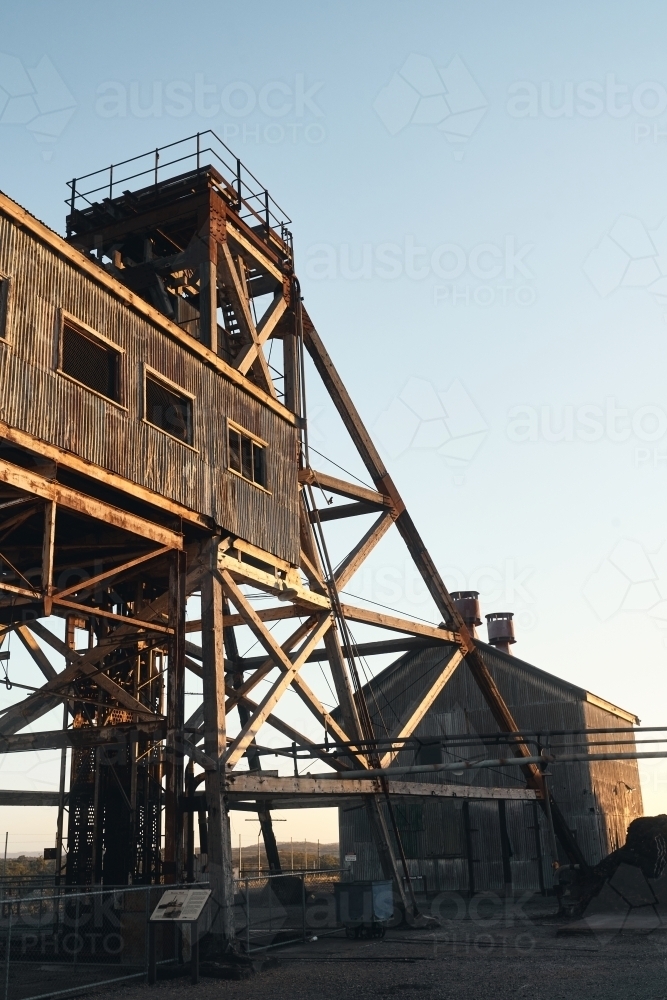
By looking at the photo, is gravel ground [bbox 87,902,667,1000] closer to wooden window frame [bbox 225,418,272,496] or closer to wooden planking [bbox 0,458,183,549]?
wooden planking [bbox 0,458,183,549]

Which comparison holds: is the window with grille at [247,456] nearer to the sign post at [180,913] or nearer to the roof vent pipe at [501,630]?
the sign post at [180,913]

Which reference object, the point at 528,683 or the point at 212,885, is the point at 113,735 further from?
the point at 528,683

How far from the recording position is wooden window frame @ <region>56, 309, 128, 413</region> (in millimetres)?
16734

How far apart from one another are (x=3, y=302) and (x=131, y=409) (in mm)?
3175

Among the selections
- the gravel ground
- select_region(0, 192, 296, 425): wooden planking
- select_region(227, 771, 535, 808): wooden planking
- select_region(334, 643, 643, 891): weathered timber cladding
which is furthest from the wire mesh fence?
select_region(334, 643, 643, 891): weathered timber cladding

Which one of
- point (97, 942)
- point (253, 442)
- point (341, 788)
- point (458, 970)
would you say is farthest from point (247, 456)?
point (458, 970)

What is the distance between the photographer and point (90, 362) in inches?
694

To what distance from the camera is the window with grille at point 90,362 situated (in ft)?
56.3

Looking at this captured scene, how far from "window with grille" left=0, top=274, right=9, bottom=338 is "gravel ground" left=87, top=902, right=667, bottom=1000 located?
996cm

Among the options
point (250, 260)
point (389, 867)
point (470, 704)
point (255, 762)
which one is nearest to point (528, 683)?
point (470, 704)

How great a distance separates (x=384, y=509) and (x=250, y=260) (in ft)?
23.1

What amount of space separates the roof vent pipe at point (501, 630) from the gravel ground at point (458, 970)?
71.1ft

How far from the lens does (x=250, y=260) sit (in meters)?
23.8

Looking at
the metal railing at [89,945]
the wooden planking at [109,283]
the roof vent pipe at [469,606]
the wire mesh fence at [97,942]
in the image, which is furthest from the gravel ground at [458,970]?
the roof vent pipe at [469,606]
